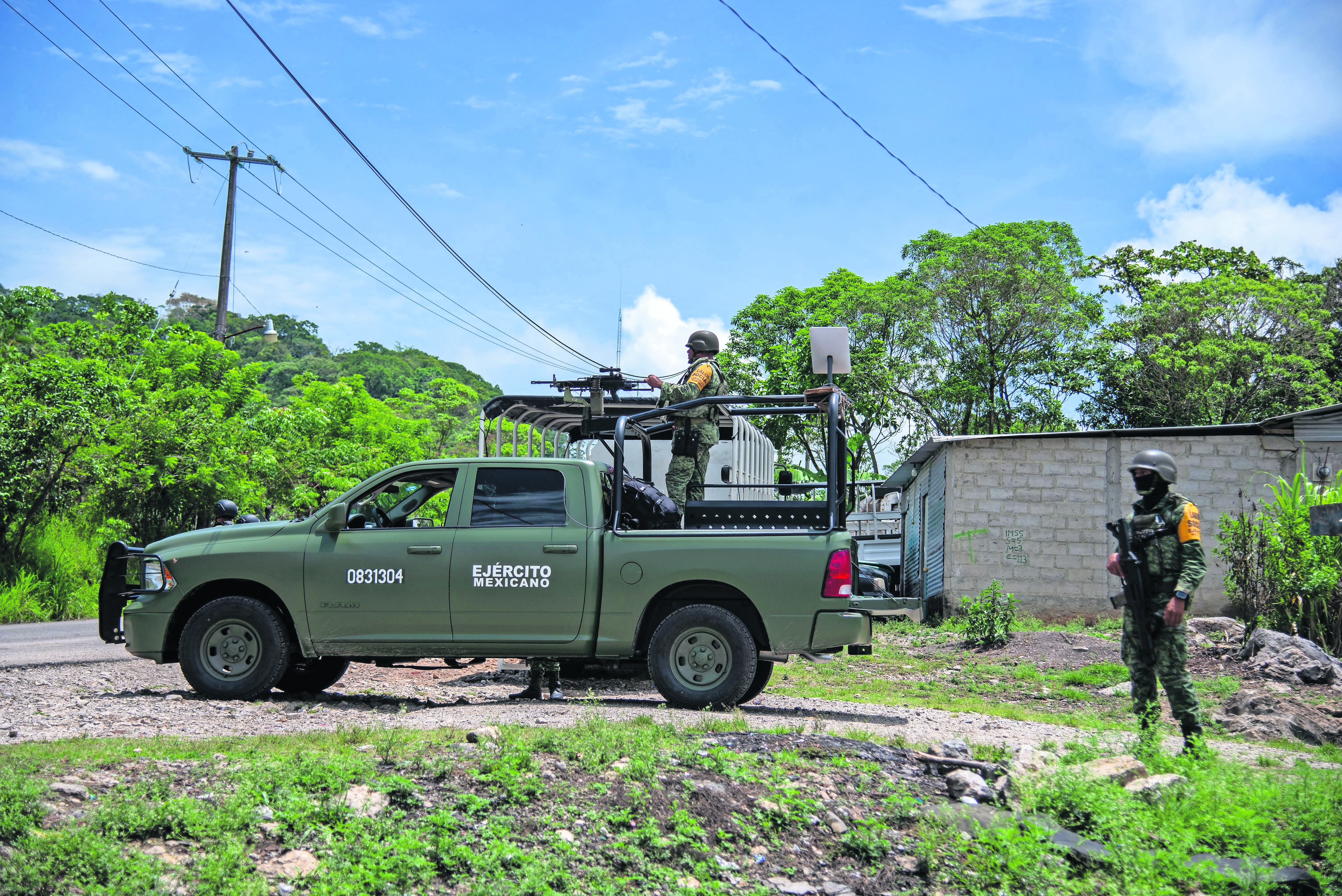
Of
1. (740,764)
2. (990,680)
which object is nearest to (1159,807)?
(740,764)

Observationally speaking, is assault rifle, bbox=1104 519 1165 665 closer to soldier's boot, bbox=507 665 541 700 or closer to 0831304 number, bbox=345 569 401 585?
soldier's boot, bbox=507 665 541 700

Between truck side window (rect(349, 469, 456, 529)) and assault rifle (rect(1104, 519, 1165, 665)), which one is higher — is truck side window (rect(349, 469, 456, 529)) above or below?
above

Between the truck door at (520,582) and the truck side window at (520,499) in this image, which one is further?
the truck side window at (520,499)

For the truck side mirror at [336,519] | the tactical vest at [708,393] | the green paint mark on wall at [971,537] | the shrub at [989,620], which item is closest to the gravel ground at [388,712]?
the truck side mirror at [336,519]

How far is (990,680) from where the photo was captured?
11.5 meters

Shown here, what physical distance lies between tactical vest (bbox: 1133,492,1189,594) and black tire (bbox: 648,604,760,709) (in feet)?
8.67

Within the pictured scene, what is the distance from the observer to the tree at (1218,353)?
2866 cm

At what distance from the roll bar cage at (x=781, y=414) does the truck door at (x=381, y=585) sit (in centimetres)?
122

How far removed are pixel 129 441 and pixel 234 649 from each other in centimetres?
1525

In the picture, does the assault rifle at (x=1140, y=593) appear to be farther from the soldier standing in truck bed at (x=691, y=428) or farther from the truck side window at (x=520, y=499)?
the truck side window at (x=520, y=499)

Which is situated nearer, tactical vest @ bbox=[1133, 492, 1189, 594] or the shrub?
tactical vest @ bbox=[1133, 492, 1189, 594]

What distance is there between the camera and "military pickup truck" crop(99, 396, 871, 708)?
7469 mm

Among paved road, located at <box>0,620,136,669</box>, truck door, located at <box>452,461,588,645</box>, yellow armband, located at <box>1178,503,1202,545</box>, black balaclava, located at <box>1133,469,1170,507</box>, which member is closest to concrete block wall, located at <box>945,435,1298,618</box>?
black balaclava, located at <box>1133,469,1170,507</box>

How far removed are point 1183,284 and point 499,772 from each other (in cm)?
3210
